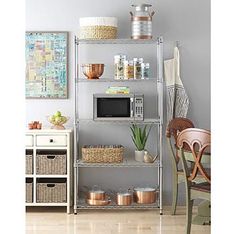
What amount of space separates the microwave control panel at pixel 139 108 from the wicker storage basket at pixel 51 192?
93 cm

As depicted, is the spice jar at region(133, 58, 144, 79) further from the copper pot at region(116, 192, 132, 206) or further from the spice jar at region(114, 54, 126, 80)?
the copper pot at region(116, 192, 132, 206)

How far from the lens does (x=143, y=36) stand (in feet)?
18.0

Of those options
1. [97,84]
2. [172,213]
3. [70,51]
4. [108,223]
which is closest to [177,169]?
[172,213]

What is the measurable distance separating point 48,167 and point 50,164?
33 millimetres

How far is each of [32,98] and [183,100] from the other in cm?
148

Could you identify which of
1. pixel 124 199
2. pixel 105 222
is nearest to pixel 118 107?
pixel 124 199

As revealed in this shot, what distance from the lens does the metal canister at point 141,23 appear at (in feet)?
18.0

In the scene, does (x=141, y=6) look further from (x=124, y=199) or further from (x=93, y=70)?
(x=124, y=199)

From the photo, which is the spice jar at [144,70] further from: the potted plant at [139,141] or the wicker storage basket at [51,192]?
the wicker storage basket at [51,192]

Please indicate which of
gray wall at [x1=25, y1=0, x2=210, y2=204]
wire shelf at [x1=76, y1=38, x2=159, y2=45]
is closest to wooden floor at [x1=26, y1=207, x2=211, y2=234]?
gray wall at [x1=25, y1=0, x2=210, y2=204]

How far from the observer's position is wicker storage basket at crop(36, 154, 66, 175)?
5.44 meters

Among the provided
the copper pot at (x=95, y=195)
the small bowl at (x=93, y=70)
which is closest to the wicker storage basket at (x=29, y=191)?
the copper pot at (x=95, y=195)

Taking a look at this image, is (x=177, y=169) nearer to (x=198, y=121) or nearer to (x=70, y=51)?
(x=198, y=121)

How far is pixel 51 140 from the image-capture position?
5.43m
